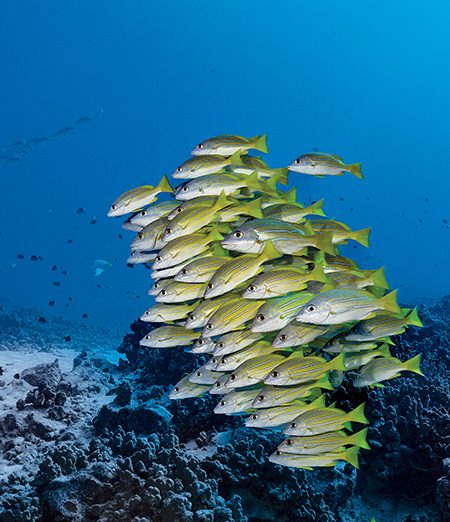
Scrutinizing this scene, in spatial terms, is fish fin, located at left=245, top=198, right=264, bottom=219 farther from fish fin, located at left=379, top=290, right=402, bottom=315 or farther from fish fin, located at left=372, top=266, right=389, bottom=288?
fish fin, located at left=379, top=290, right=402, bottom=315

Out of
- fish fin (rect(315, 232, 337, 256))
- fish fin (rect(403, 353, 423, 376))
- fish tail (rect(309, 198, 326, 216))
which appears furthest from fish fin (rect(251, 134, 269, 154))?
fish fin (rect(403, 353, 423, 376))

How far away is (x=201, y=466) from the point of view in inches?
232

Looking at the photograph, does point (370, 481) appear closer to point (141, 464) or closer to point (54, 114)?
point (141, 464)

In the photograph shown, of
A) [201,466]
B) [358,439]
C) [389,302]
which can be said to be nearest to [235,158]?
[389,302]

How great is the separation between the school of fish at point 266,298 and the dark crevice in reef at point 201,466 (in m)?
1.01

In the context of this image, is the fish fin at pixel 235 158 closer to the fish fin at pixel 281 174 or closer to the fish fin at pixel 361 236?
the fish fin at pixel 281 174

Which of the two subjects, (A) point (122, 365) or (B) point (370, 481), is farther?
(A) point (122, 365)

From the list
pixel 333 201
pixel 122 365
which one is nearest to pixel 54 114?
pixel 333 201

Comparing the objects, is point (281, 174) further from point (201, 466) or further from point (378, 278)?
point (201, 466)

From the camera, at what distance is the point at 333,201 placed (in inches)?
5591

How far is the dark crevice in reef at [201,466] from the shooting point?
4992mm

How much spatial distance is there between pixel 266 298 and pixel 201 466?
2.72 m

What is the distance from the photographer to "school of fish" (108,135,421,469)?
13.4ft

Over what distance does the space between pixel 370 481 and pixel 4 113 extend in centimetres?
14902
